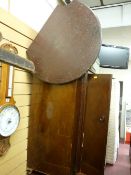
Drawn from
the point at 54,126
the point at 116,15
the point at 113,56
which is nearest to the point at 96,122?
the point at 54,126

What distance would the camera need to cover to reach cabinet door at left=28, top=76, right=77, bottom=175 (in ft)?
5.80

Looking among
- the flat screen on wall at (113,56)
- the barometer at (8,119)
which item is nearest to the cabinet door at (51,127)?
the barometer at (8,119)

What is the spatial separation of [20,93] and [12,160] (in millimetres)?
553

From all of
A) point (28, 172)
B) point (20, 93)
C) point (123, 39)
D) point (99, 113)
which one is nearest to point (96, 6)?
point (123, 39)

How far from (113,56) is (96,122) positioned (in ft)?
5.20

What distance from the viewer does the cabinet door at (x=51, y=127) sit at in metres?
1.77

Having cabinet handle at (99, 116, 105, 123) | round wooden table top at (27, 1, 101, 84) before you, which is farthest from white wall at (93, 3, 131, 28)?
round wooden table top at (27, 1, 101, 84)

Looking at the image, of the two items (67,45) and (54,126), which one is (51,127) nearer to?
(54,126)

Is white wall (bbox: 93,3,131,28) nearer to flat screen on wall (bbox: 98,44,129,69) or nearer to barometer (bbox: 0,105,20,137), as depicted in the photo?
flat screen on wall (bbox: 98,44,129,69)

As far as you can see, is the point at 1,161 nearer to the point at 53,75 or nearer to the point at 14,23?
the point at 53,75

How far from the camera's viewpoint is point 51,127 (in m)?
1.81

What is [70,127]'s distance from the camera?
1765mm

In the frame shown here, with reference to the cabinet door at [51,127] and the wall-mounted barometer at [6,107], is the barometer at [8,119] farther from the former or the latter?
the cabinet door at [51,127]

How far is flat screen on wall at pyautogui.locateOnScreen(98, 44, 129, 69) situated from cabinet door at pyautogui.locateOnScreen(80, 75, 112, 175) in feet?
3.73
